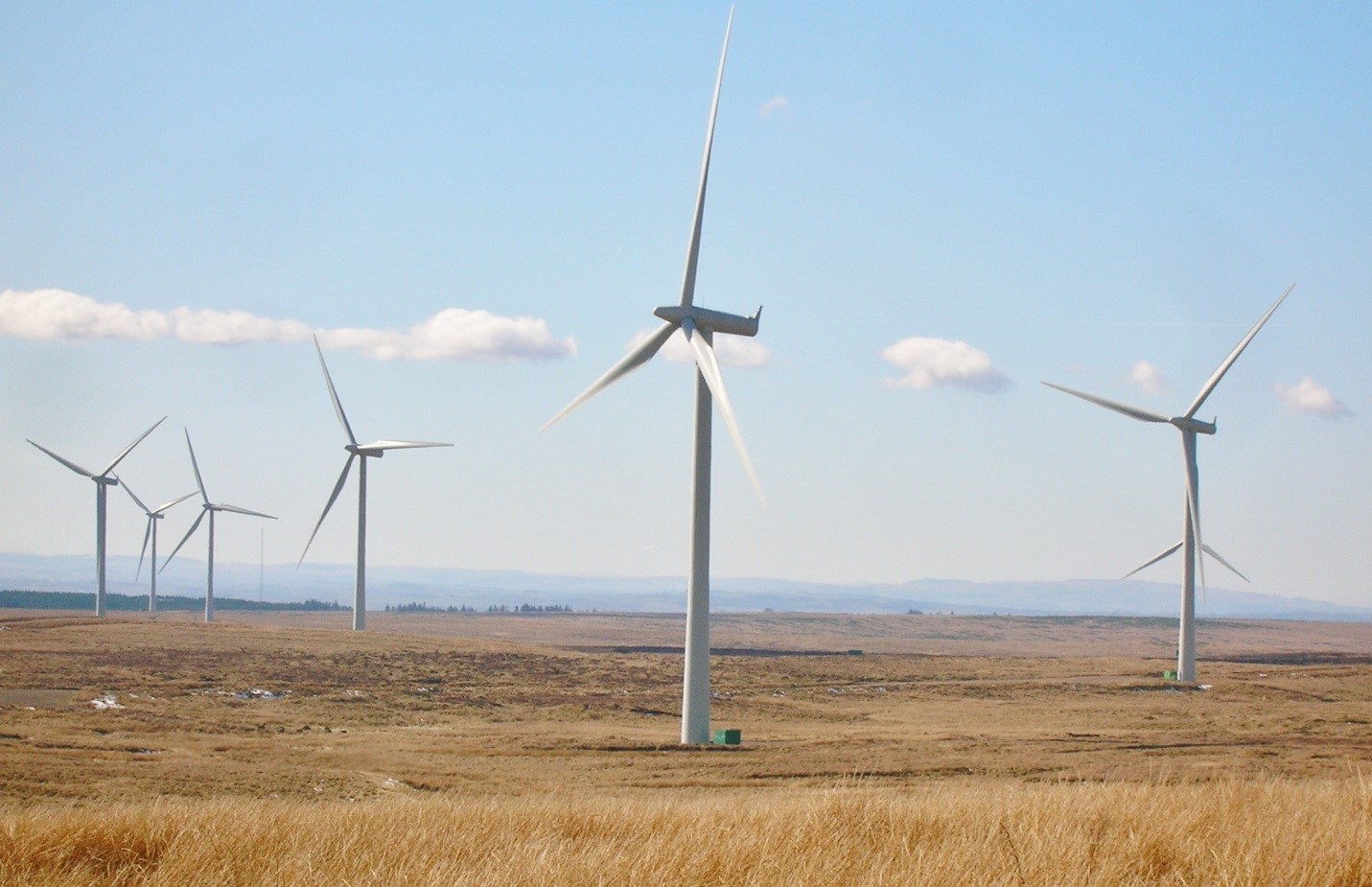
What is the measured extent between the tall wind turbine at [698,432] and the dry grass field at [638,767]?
1817 millimetres

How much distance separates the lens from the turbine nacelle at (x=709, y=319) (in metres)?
43.8

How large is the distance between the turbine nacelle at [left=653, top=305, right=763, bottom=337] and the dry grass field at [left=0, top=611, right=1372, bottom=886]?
14120mm

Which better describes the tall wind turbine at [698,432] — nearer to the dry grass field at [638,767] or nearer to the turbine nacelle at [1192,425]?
the dry grass field at [638,767]

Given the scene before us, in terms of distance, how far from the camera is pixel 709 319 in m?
44.2

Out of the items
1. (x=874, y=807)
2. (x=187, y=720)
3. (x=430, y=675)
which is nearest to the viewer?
(x=874, y=807)

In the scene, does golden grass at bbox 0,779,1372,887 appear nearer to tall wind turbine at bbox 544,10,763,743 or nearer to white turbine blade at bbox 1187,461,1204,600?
tall wind turbine at bbox 544,10,763,743

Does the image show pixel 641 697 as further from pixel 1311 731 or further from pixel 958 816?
pixel 958 816

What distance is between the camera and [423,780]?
30016 mm

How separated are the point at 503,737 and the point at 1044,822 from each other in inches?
1229

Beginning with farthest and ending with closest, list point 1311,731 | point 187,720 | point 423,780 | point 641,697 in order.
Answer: point 641,697 → point 1311,731 → point 187,720 → point 423,780

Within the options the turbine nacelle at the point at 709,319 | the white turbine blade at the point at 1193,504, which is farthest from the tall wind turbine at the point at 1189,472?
the turbine nacelle at the point at 709,319

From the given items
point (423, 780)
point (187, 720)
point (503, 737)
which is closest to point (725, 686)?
point (503, 737)

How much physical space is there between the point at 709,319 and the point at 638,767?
15854 millimetres

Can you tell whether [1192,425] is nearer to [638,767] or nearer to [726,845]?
[638,767]
